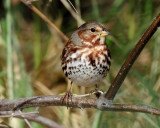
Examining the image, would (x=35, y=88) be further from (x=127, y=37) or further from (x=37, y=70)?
(x=127, y=37)

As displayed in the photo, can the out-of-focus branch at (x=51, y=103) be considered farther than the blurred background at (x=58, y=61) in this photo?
No

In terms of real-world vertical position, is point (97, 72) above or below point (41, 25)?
below

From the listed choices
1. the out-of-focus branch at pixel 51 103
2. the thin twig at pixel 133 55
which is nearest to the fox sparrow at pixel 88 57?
the out-of-focus branch at pixel 51 103

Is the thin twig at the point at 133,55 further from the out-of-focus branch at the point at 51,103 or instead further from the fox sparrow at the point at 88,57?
the fox sparrow at the point at 88,57

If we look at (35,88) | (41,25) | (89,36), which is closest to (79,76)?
(89,36)

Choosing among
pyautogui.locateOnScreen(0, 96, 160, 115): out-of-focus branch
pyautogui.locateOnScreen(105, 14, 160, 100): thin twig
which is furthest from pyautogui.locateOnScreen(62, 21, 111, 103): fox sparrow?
pyautogui.locateOnScreen(105, 14, 160, 100): thin twig

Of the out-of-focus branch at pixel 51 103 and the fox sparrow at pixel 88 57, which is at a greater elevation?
the fox sparrow at pixel 88 57
